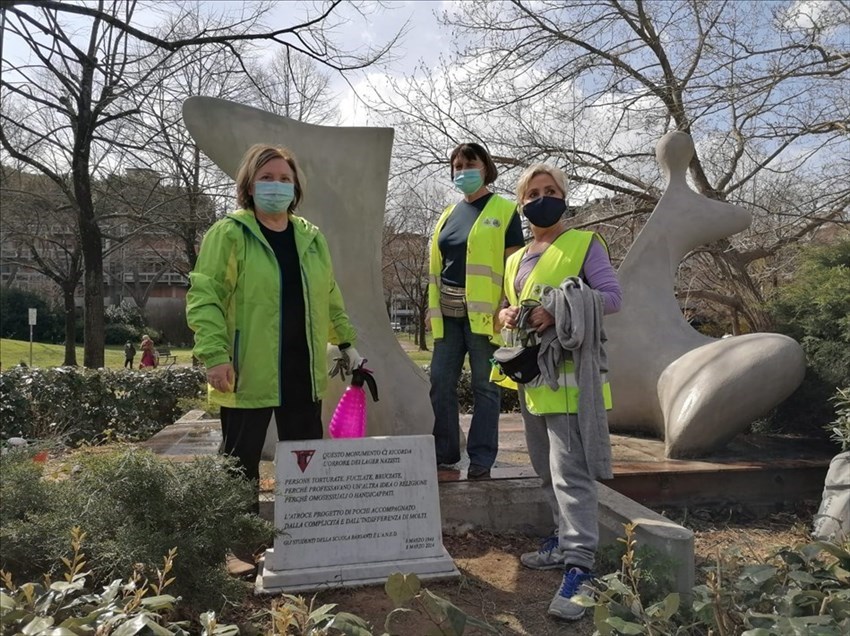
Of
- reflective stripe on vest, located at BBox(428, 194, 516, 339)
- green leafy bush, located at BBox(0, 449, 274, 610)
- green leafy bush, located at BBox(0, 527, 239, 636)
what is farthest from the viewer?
reflective stripe on vest, located at BBox(428, 194, 516, 339)

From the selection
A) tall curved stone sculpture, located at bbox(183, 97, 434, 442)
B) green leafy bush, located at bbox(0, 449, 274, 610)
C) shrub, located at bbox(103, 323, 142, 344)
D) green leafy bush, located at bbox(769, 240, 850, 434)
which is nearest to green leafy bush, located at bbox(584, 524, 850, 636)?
green leafy bush, located at bbox(0, 449, 274, 610)

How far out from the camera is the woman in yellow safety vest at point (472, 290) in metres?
3.81

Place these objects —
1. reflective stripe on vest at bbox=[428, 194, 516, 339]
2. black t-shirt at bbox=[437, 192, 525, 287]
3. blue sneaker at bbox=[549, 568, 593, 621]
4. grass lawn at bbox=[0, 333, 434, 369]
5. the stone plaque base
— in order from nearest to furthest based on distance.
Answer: blue sneaker at bbox=[549, 568, 593, 621], the stone plaque base, reflective stripe on vest at bbox=[428, 194, 516, 339], black t-shirt at bbox=[437, 192, 525, 287], grass lawn at bbox=[0, 333, 434, 369]

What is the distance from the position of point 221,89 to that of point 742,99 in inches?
371

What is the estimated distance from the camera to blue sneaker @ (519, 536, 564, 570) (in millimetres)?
3334

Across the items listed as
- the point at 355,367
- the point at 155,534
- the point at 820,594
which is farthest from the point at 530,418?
the point at 155,534

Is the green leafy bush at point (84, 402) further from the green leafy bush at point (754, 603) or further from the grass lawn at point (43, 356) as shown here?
the grass lawn at point (43, 356)

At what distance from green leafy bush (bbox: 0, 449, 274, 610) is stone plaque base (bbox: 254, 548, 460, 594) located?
0.29 meters

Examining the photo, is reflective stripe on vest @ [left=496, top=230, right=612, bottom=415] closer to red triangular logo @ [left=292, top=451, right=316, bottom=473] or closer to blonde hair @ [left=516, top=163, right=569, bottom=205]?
blonde hair @ [left=516, top=163, right=569, bottom=205]

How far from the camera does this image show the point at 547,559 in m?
3.35

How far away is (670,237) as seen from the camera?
248 inches

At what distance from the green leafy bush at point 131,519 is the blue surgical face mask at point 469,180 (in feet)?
6.92

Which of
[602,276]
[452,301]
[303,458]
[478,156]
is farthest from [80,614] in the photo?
[478,156]

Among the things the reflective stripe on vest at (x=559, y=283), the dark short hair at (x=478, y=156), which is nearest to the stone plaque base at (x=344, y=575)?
the reflective stripe on vest at (x=559, y=283)
